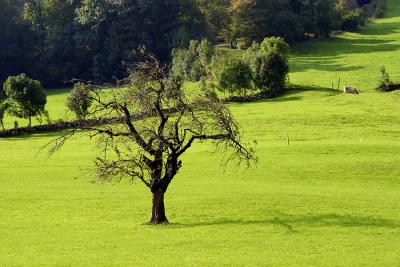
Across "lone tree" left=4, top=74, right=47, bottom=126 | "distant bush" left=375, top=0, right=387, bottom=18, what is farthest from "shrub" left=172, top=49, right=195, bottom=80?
"distant bush" left=375, top=0, right=387, bottom=18

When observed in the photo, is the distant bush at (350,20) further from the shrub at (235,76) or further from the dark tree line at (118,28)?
the shrub at (235,76)

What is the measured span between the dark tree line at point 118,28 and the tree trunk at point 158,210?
8685 cm

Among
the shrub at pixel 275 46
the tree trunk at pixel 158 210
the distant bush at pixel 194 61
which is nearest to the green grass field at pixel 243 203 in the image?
the tree trunk at pixel 158 210

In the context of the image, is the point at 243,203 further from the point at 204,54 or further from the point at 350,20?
the point at 350,20

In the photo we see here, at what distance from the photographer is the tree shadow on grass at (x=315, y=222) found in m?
37.1

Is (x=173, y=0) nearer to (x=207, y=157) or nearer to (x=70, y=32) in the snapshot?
(x=70, y=32)

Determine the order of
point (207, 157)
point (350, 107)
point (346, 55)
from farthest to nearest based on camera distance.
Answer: point (346, 55) → point (350, 107) → point (207, 157)

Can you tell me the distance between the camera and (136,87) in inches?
1548

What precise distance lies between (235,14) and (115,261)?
3922 inches

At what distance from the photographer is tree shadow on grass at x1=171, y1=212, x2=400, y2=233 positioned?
37094mm

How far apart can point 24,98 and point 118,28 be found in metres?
43.8

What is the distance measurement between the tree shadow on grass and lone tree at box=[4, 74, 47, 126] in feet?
175

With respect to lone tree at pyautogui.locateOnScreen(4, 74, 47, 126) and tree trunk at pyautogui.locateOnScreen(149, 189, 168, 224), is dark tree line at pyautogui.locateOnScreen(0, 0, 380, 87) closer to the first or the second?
lone tree at pyautogui.locateOnScreen(4, 74, 47, 126)

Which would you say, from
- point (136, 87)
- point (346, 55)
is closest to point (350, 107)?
point (346, 55)
